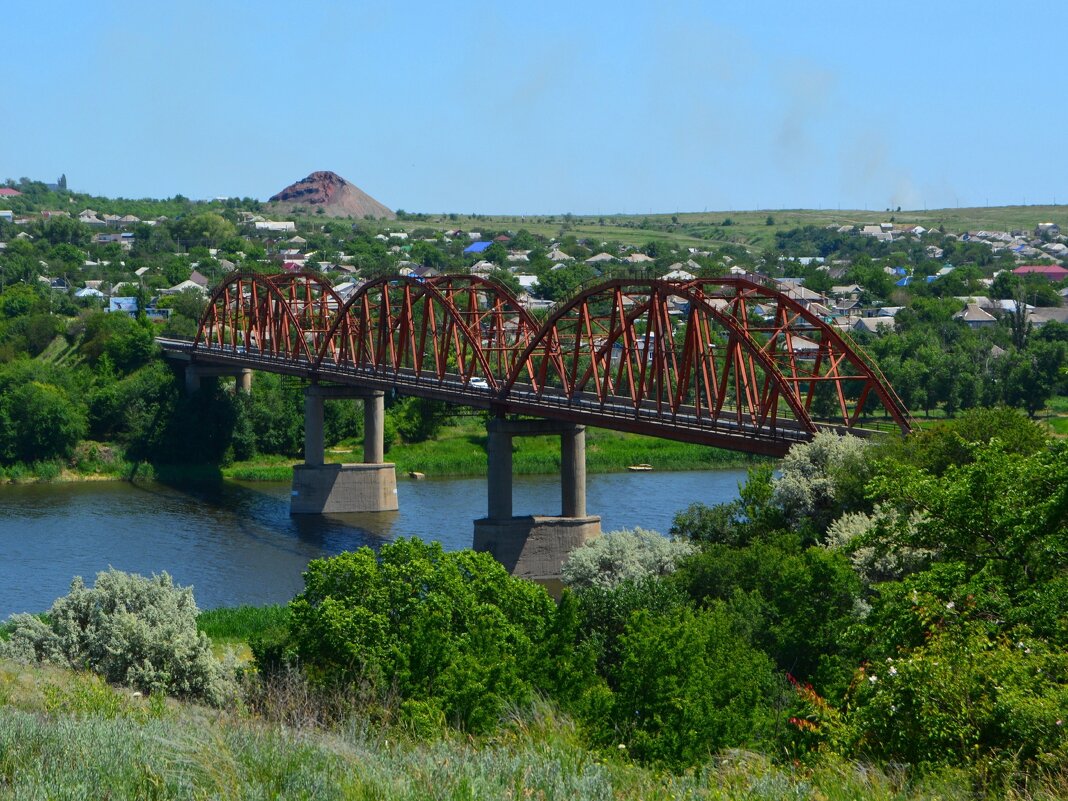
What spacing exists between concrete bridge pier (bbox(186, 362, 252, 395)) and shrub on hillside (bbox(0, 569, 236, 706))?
205 ft

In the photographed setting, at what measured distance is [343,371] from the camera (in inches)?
3216

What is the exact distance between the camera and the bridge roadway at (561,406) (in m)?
49.3

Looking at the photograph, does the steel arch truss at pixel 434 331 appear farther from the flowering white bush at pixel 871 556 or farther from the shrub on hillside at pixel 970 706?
the shrub on hillside at pixel 970 706

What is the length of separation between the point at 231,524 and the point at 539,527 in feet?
53.7

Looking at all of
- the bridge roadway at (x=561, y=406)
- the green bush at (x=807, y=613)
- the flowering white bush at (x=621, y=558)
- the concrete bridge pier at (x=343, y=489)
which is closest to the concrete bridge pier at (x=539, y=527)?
the bridge roadway at (x=561, y=406)

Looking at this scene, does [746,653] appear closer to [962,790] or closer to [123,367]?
[962,790]

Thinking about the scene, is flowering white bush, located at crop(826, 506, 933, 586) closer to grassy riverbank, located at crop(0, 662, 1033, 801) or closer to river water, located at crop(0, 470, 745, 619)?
grassy riverbank, located at crop(0, 662, 1033, 801)

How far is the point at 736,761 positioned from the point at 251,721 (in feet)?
19.4

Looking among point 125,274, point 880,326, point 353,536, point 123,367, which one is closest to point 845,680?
point 353,536

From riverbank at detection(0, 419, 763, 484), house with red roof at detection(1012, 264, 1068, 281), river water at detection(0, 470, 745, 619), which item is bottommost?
river water at detection(0, 470, 745, 619)

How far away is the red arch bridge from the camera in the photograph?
4991 centimetres

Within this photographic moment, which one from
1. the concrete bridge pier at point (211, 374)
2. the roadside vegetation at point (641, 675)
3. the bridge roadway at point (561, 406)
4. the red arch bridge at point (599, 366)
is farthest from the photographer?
the concrete bridge pier at point (211, 374)

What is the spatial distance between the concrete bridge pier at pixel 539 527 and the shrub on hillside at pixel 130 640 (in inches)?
1026

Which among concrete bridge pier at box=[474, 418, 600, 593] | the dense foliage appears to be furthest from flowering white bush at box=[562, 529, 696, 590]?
concrete bridge pier at box=[474, 418, 600, 593]
